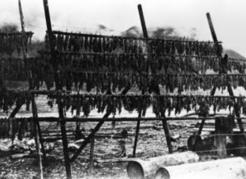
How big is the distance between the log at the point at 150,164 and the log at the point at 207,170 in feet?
0.77

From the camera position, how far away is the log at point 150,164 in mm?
6918

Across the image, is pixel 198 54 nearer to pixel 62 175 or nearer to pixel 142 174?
pixel 142 174

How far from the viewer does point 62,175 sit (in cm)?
827

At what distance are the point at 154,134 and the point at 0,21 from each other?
20.6 metres

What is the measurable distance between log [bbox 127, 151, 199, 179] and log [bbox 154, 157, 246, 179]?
24 centimetres

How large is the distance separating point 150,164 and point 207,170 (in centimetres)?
110

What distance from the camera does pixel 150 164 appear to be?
7000 millimetres

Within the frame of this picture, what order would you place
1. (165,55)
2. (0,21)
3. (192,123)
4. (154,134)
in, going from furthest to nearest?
1. (0,21)
2. (192,123)
3. (154,134)
4. (165,55)

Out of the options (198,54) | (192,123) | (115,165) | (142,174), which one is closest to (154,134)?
(192,123)

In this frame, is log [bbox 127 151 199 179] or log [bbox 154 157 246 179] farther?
log [bbox 127 151 199 179]

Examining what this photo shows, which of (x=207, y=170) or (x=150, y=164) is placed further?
(x=150, y=164)

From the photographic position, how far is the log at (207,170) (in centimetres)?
651

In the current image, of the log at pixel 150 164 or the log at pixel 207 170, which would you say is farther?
the log at pixel 150 164

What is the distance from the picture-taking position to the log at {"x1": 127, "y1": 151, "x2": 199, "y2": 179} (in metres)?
6.92
